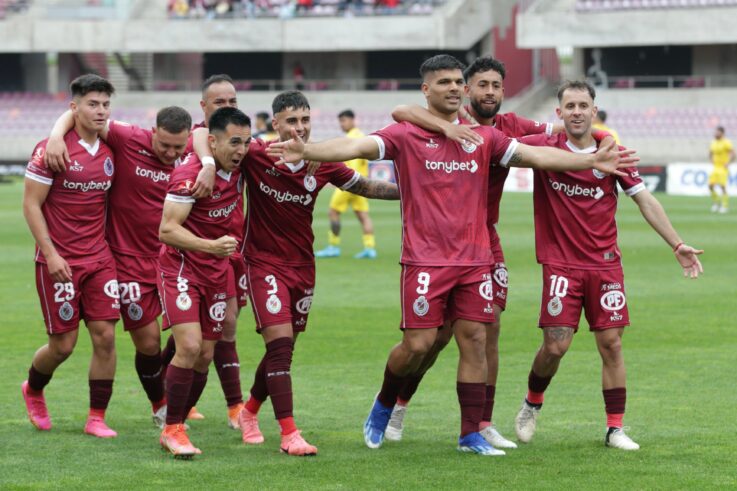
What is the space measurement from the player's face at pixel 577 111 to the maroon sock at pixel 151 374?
3.05 metres

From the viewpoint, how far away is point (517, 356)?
1140cm

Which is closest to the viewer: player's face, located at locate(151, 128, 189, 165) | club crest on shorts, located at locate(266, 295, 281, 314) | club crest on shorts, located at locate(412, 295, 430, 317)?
club crest on shorts, located at locate(412, 295, 430, 317)

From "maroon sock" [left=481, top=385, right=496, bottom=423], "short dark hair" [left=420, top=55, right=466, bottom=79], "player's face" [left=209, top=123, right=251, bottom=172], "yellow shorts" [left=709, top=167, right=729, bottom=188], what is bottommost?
"maroon sock" [left=481, top=385, right=496, bottom=423]

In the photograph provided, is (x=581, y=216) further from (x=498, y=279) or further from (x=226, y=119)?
(x=226, y=119)

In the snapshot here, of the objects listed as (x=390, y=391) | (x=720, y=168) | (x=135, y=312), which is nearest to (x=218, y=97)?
(x=135, y=312)

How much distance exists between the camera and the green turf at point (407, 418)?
696cm

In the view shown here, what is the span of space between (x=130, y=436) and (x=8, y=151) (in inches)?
1886

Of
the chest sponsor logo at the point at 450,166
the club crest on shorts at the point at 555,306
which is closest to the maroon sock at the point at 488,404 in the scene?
the club crest on shorts at the point at 555,306

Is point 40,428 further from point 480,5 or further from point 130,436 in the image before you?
point 480,5

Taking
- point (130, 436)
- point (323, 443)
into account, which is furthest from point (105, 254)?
point (323, 443)

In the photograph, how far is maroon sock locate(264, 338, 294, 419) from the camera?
776cm

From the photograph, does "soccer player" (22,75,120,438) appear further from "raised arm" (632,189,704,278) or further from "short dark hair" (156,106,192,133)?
"raised arm" (632,189,704,278)

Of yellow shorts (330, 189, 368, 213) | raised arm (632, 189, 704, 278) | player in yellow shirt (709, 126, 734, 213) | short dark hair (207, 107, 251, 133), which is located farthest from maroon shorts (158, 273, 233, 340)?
player in yellow shirt (709, 126, 734, 213)

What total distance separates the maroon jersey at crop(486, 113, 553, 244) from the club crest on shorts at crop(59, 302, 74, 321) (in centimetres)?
269
